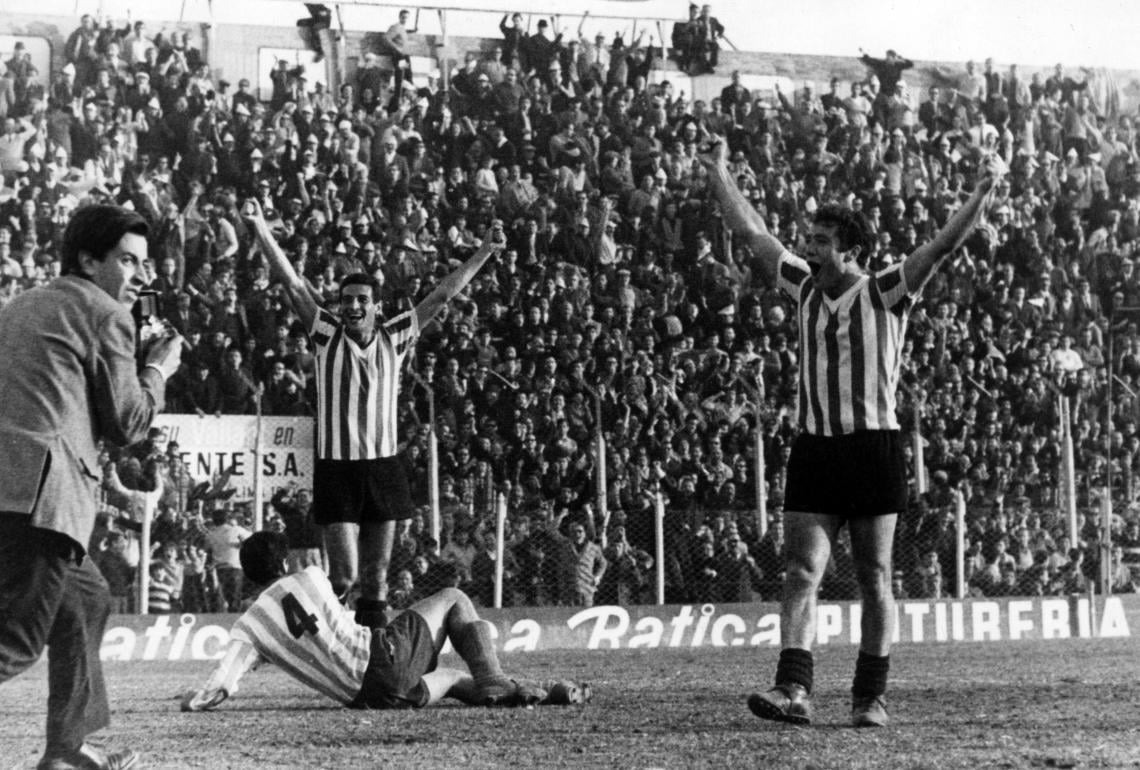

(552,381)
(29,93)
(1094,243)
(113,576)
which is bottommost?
(113,576)

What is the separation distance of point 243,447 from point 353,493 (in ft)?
23.1

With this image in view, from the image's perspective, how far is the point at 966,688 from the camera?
8922 millimetres

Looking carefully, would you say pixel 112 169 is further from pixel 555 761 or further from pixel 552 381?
pixel 555 761

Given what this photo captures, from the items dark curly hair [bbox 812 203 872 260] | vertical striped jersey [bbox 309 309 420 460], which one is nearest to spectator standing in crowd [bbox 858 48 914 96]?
vertical striped jersey [bbox 309 309 420 460]

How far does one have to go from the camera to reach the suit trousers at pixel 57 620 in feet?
14.6

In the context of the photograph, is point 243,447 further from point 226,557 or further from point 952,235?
point 952,235

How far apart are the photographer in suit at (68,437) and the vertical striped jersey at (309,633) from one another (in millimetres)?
2119

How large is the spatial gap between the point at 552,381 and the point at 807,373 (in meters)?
10.9

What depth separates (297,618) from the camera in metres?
6.90

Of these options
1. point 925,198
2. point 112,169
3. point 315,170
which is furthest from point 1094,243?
point 112,169

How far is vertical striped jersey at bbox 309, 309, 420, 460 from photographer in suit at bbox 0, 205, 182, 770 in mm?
4416

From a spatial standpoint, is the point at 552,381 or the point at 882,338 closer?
the point at 882,338

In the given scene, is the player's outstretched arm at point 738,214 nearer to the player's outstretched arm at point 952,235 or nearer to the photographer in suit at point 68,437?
the player's outstretched arm at point 952,235

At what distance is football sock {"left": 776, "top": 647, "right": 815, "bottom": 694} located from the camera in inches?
255
